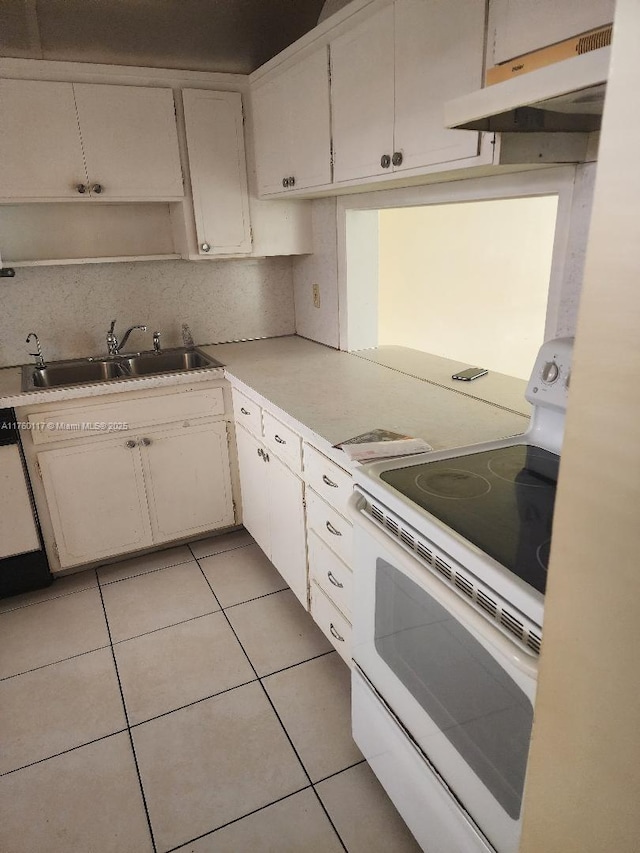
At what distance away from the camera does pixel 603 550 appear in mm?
556

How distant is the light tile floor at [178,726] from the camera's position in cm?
151

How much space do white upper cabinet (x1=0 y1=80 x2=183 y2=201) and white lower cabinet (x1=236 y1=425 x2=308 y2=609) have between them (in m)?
1.21

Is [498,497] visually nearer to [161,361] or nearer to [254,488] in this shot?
[254,488]

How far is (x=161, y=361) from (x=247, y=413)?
742mm

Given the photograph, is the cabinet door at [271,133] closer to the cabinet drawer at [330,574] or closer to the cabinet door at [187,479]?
the cabinet door at [187,479]

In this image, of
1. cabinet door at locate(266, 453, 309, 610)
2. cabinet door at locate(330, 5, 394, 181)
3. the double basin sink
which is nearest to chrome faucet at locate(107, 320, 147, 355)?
the double basin sink

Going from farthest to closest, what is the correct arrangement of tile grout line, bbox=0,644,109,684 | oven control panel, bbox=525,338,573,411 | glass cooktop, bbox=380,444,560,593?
tile grout line, bbox=0,644,109,684, oven control panel, bbox=525,338,573,411, glass cooktop, bbox=380,444,560,593

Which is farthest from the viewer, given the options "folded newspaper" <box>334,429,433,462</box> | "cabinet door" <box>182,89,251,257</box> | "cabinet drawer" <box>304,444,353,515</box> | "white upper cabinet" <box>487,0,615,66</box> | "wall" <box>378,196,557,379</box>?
"wall" <box>378,196,557,379</box>

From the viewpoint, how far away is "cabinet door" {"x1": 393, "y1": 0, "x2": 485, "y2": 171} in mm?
1403

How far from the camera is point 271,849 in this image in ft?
4.77

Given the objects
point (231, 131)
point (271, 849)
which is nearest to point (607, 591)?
point (271, 849)

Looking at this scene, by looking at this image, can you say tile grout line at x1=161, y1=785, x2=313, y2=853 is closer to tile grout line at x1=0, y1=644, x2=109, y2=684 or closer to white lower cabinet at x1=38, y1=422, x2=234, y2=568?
tile grout line at x1=0, y1=644, x2=109, y2=684

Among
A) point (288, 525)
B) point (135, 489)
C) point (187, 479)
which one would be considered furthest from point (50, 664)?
point (288, 525)

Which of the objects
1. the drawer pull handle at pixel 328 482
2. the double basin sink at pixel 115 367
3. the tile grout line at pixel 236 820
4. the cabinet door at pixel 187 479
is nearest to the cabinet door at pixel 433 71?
the drawer pull handle at pixel 328 482
